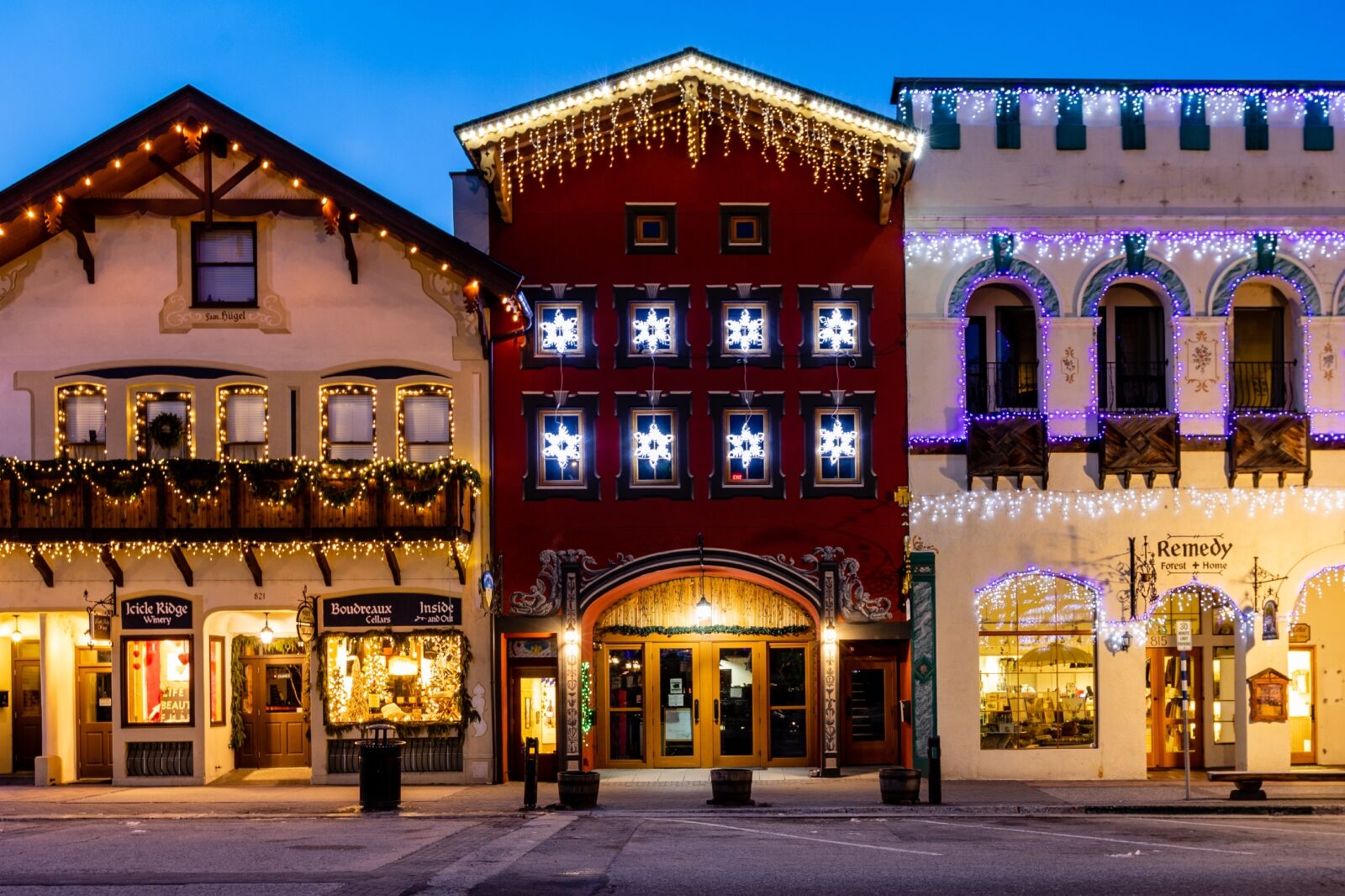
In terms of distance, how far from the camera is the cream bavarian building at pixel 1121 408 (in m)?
24.7

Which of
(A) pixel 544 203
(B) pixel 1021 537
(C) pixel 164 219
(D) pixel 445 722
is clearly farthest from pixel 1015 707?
(C) pixel 164 219

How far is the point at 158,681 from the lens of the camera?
2448 centimetres

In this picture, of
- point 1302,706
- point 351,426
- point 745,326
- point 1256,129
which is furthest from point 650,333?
point 1302,706

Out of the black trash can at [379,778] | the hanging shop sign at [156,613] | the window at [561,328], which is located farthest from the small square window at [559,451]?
the hanging shop sign at [156,613]

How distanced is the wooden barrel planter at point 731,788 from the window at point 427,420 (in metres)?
7.63

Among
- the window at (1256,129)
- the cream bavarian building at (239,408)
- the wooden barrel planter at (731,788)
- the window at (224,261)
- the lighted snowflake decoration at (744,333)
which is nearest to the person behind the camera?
the wooden barrel planter at (731,788)

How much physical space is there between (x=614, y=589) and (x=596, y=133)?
8.01 metres

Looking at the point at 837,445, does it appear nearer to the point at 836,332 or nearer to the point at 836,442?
the point at 836,442

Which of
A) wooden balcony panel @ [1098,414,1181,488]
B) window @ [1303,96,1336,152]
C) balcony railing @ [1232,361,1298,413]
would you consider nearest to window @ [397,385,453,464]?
wooden balcony panel @ [1098,414,1181,488]

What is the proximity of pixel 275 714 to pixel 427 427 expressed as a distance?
6.20 meters

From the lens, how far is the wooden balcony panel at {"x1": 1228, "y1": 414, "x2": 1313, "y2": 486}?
81.0 feet

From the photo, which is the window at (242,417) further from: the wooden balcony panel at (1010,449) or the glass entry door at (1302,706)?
the glass entry door at (1302,706)

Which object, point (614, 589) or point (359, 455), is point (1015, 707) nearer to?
point (614, 589)

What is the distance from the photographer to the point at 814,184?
25.5 meters
